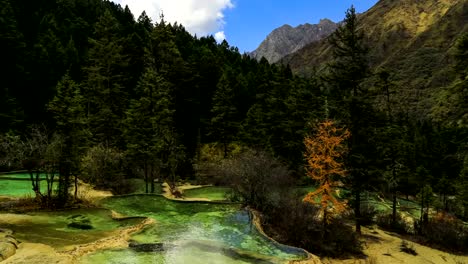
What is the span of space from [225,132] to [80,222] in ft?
117

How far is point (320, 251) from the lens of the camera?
25359 millimetres

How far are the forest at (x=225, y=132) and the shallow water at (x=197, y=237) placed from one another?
2978 millimetres

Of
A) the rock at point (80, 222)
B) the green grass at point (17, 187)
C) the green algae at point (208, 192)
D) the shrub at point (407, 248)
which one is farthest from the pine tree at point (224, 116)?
the rock at point (80, 222)

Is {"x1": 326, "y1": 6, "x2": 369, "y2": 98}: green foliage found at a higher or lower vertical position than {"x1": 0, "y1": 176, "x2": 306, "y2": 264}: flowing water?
higher

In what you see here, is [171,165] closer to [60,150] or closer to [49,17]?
[60,150]

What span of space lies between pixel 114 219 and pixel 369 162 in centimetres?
2065

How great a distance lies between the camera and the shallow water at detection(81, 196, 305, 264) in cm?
1750

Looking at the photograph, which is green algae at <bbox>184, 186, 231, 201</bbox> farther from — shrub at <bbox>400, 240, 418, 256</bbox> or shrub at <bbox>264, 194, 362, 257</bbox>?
shrub at <bbox>400, 240, 418, 256</bbox>

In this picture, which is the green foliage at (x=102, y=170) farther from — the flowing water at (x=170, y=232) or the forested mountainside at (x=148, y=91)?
the flowing water at (x=170, y=232)

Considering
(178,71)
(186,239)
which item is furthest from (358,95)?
(178,71)

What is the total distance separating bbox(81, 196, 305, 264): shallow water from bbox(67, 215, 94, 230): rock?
11.2ft

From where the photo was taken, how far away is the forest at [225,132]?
2786 cm

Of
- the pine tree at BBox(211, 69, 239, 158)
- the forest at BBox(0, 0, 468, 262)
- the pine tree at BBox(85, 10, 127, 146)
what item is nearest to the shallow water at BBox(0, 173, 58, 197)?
the forest at BBox(0, 0, 468, 262)

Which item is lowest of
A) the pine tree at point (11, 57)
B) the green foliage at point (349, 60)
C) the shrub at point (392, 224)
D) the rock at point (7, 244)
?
the shrub at point (392, 224)
